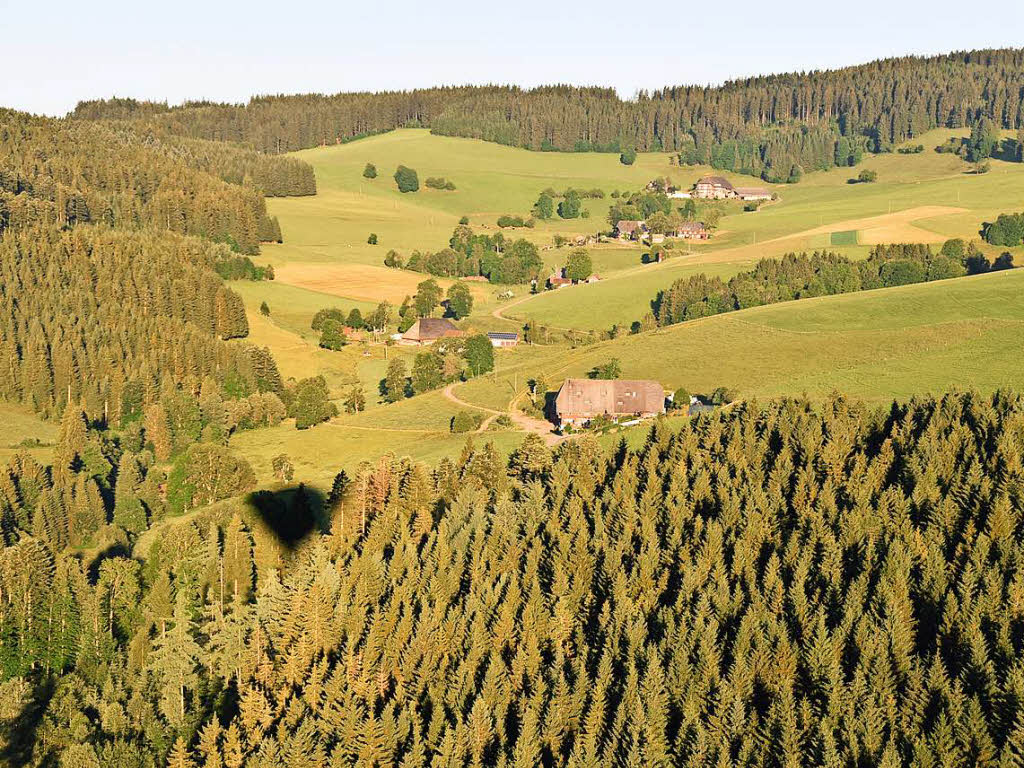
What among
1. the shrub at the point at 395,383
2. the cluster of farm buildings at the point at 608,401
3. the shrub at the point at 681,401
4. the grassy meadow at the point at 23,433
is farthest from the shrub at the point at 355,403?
the shrub at the point at 681,401

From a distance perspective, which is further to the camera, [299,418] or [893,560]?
[299,418]

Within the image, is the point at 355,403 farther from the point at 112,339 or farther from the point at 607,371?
the point at 112,339

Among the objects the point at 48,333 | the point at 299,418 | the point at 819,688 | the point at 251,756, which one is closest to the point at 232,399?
the point at 299,418

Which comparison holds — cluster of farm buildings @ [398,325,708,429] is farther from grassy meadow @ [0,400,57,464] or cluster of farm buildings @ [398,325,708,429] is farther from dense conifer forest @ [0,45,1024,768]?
grassy meadow @ [0,400,57,464]

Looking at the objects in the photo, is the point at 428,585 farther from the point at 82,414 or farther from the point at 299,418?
the point at 82,414

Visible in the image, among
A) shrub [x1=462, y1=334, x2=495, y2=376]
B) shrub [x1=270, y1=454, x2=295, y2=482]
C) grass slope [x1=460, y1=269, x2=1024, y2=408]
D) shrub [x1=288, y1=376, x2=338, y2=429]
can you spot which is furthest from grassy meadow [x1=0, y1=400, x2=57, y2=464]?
shrub [x1=462, y1=334, x2=495, y2=376]

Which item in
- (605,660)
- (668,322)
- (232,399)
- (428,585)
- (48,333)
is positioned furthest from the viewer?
(668,322)
